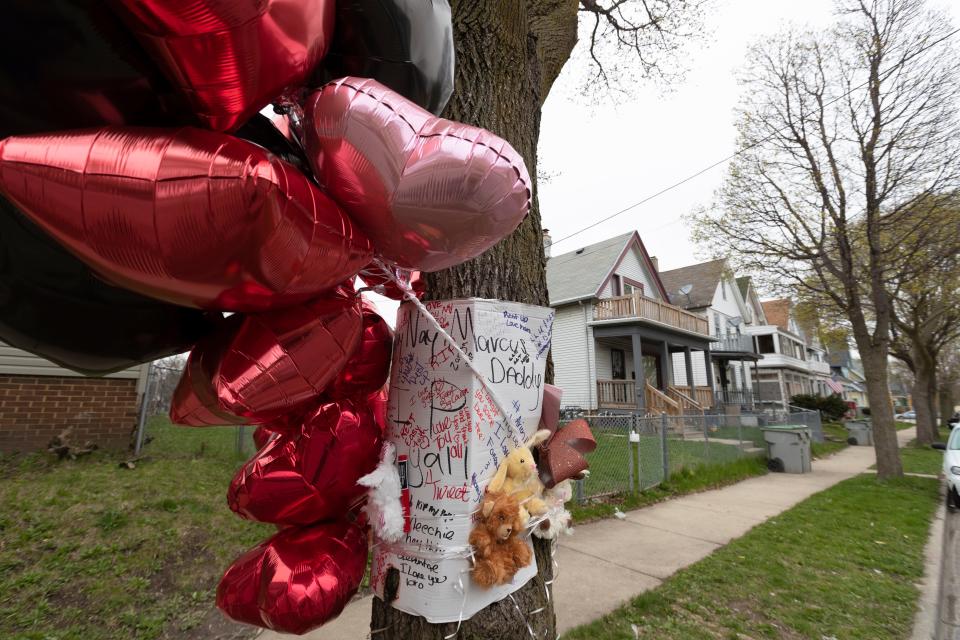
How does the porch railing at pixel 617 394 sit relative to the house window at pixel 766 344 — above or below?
below

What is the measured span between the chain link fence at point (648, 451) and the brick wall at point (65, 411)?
5.95 meters

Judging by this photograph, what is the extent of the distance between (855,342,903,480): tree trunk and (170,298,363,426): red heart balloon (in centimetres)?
1222

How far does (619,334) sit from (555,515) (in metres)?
15.1

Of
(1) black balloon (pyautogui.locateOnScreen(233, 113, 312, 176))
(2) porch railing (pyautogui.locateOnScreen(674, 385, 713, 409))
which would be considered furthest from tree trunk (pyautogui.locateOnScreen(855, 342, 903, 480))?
(1) black balloon (pyautogui.locateOnScreen(233, 113, 312, 176))

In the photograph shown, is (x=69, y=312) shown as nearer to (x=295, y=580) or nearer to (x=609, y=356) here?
(x=295, y=580)

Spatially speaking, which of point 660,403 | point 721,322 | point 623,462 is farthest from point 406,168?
point 721,322

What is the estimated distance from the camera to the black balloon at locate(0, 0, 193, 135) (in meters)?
0.57

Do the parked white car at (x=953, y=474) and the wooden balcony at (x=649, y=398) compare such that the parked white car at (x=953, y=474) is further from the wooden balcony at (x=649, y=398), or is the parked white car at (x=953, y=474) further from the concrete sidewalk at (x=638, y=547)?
the wooden balcony at (x=649, y=398)

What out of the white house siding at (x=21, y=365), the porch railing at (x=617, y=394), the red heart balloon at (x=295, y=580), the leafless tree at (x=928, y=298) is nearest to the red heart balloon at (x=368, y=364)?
the red heart balloon at (x=295, y=580)

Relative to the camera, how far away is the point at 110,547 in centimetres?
347

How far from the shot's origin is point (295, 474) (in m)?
0.93

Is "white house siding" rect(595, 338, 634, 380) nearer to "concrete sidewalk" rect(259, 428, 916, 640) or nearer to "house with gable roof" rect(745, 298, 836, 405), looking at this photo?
"concrete sidewalk" rect(259, 428, 916, 640)

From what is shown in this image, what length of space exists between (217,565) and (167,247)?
12.9 feet

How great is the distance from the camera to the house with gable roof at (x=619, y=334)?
A: 15.3 meters
